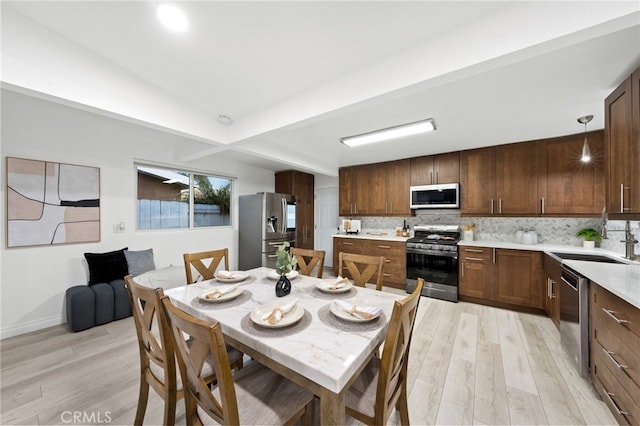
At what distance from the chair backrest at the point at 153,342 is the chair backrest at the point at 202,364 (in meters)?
0.05

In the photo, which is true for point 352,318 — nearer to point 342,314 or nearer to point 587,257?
point 342,314

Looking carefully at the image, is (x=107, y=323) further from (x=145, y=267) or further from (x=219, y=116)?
(x=219, y=116)

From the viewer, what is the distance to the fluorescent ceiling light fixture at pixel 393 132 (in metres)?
2.68

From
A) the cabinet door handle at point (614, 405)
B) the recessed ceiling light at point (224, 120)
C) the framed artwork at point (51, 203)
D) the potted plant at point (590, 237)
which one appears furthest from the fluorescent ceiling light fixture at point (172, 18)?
the potted plant at point (590, 237)

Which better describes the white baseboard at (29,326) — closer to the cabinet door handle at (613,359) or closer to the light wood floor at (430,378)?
the light wood floor at (430,378)

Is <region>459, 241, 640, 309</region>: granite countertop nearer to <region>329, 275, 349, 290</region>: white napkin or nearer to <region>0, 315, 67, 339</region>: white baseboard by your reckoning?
<region>329, 275, 349, 290</region>: white napkin

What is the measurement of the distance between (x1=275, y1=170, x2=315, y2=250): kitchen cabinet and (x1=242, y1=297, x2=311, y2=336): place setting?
3952 millimetres

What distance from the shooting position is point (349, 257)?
2160 millimetres

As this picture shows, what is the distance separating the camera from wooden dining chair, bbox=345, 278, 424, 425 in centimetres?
97

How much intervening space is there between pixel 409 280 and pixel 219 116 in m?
3.63

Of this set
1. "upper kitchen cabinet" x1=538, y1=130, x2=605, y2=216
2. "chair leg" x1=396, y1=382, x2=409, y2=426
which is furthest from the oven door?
"chair leg" x1=396, y1=382, x2=409, y2=426

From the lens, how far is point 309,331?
1.15 meters

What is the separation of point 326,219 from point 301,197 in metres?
0.88

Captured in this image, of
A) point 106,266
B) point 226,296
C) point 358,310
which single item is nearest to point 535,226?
point 358,310
